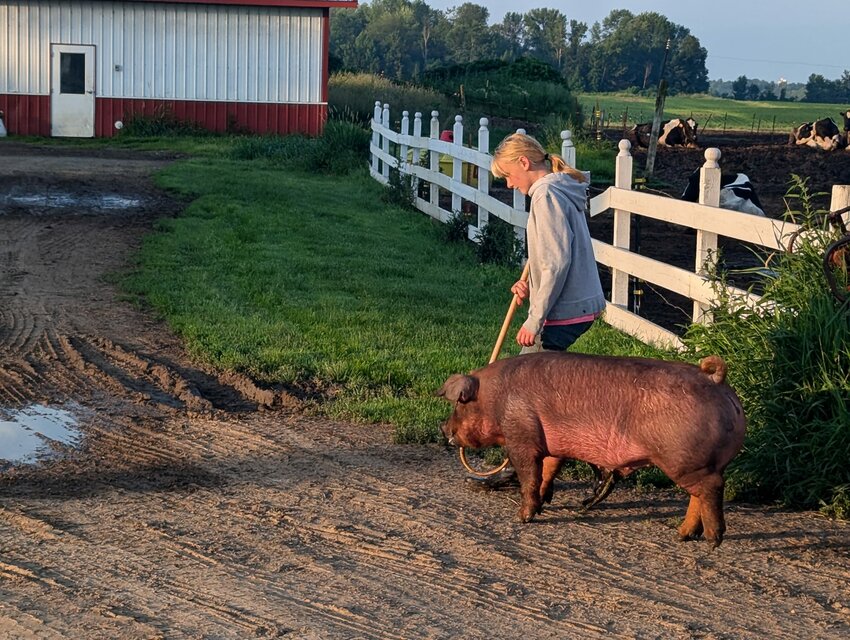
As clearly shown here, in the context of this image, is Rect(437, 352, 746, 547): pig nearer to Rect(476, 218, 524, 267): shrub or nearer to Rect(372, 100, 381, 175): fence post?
Rect(476, 218, 524, 267): shrub

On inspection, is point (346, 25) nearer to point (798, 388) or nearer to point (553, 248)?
point (553, 248)

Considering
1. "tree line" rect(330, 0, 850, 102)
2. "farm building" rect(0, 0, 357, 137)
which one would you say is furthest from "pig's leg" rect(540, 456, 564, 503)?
"tree line" rect(330, 0, 850, 102)

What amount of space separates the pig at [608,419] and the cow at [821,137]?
27.8 meters

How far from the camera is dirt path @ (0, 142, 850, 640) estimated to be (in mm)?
4035

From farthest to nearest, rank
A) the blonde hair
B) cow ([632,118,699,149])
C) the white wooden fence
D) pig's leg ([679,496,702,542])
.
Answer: cow ([632,118,699,149]), the white wooden fence, the blonde hair, pig's leg ([679,496,702,542])

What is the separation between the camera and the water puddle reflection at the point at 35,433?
19.5ft

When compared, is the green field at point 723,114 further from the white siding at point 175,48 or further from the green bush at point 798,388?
the green bush at point 798,388

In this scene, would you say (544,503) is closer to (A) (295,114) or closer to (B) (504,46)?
(A) (295,114)

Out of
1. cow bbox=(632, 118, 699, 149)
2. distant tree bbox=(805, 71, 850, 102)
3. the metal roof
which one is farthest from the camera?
distant tree bbox=(805, 71, 850, 102)

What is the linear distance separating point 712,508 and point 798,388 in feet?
3.50

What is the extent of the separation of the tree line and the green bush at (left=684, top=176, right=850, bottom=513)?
95.4 metres

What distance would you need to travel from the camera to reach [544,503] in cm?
545

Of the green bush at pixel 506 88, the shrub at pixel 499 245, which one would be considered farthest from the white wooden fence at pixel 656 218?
the green bush at pixel 506 88

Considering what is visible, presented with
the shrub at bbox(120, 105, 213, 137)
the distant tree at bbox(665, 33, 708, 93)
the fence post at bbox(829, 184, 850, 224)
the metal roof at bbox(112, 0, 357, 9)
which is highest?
the distant tree at bbox(665, 33, 708, 93)
